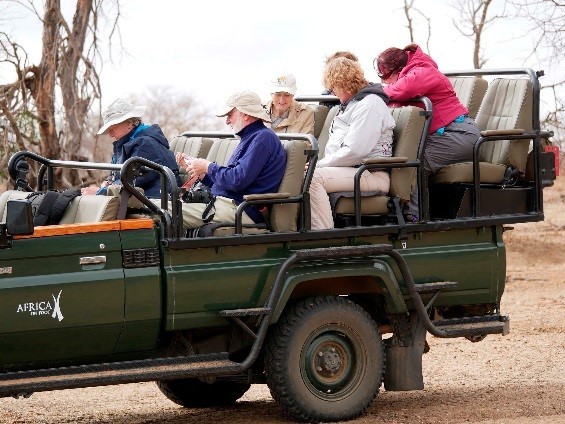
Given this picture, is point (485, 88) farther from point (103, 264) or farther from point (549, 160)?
point (103, 264)

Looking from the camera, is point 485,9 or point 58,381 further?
point 485,9

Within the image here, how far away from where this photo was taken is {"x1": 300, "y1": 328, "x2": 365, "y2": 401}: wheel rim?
25.4 ft

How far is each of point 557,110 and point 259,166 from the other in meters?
12.2

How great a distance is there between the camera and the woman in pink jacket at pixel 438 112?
27.4ft

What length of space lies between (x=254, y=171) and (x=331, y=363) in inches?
47.6

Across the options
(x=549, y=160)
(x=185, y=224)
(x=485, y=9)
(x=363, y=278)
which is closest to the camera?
(x=185, y=224)

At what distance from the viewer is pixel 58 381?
680cm

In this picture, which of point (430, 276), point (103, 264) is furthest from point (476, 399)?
point (103, 264)

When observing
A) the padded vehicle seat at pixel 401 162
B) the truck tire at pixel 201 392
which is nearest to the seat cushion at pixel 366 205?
the padded vehicle seat at pixel 401 162

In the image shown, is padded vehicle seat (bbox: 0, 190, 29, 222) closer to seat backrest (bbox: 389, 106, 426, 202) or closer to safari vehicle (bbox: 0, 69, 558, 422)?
safari vehicle (bbox: 0, 69, 558, 422)

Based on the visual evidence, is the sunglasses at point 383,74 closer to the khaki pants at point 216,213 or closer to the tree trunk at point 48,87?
the khaki pants at point 216,213

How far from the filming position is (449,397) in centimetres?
890

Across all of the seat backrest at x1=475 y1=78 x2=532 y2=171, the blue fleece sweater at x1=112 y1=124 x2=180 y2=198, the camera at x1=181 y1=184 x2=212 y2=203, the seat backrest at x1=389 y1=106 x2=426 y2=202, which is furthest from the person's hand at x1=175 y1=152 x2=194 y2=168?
the seat backrest at x1=475 y1=78 x2=532 y2=171

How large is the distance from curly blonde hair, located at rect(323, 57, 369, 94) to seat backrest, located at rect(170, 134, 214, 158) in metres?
1.15
